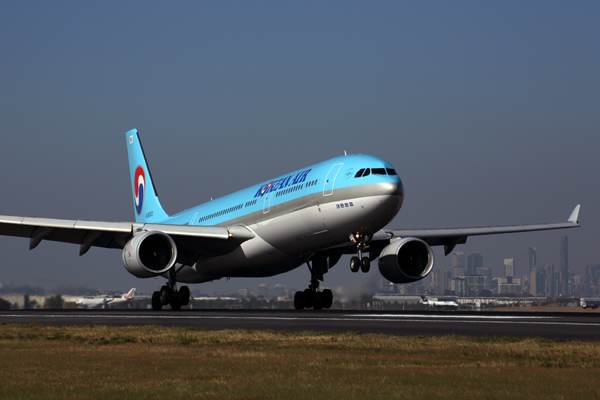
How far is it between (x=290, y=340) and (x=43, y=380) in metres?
6.55

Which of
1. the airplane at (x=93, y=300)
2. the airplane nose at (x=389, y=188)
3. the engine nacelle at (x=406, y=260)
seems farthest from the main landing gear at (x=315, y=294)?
the airplane at (x=93, y=300)

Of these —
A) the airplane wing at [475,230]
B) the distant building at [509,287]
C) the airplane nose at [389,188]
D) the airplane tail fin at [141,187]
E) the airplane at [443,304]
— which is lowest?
the airplane at [443,304]

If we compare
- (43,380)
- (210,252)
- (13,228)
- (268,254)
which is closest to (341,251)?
(268,254)

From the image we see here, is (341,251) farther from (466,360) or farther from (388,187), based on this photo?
(466,360)

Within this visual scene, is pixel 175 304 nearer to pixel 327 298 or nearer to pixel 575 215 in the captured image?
pixel 327 298

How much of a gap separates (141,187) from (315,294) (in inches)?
754

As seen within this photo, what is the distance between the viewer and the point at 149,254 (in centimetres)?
3362

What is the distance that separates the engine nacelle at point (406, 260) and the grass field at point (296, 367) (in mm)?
18837

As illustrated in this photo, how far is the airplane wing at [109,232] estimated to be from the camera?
3322 centimetres

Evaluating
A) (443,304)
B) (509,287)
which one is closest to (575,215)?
(443,304)

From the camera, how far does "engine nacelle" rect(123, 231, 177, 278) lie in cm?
3206

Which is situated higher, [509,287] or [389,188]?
[389,188]

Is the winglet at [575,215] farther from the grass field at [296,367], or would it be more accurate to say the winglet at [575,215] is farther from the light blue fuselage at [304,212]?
the grass field at [296,367]

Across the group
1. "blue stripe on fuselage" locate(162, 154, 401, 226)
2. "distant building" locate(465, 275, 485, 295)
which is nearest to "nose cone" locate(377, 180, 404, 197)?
"blue stripe on fuselage" locate(162, 154, 401, 226)
